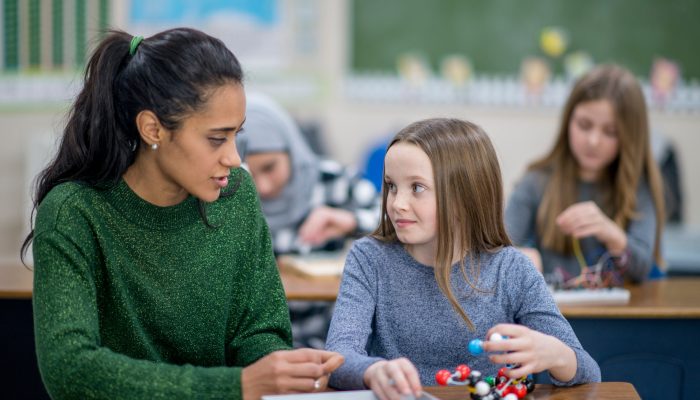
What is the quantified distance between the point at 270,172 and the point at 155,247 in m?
1.46

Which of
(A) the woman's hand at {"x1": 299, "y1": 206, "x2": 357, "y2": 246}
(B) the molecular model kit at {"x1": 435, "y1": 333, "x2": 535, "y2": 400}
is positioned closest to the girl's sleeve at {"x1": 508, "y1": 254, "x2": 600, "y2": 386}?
(B) the molecular model kit at {"x1": 435, "y1": 333, "x2": 535, "y2": 400}

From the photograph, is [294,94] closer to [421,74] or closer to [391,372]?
[421,74]

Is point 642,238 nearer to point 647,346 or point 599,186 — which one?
point 599,186

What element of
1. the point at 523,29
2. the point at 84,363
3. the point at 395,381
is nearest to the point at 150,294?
the point at 84,363

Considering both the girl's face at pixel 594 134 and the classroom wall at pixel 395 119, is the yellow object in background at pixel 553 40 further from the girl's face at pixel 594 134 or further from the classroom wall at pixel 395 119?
the girl's face at pixel 594 134

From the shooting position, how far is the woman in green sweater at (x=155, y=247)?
1.32m

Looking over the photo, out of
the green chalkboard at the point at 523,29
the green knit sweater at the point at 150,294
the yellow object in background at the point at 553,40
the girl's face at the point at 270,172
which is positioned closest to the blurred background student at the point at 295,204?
the girl's face at the point at 270,172

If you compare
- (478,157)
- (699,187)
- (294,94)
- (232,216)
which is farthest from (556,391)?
(699,187)

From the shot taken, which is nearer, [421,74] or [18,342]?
[18,342]

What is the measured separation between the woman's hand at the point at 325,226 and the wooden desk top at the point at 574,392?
1.50 metres

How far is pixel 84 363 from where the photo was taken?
4.29 feet

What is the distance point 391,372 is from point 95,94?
0.68 m

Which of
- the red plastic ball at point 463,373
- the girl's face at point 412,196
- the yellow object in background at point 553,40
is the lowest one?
the red plastic ball at point 463,373

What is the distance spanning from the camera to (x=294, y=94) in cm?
500
